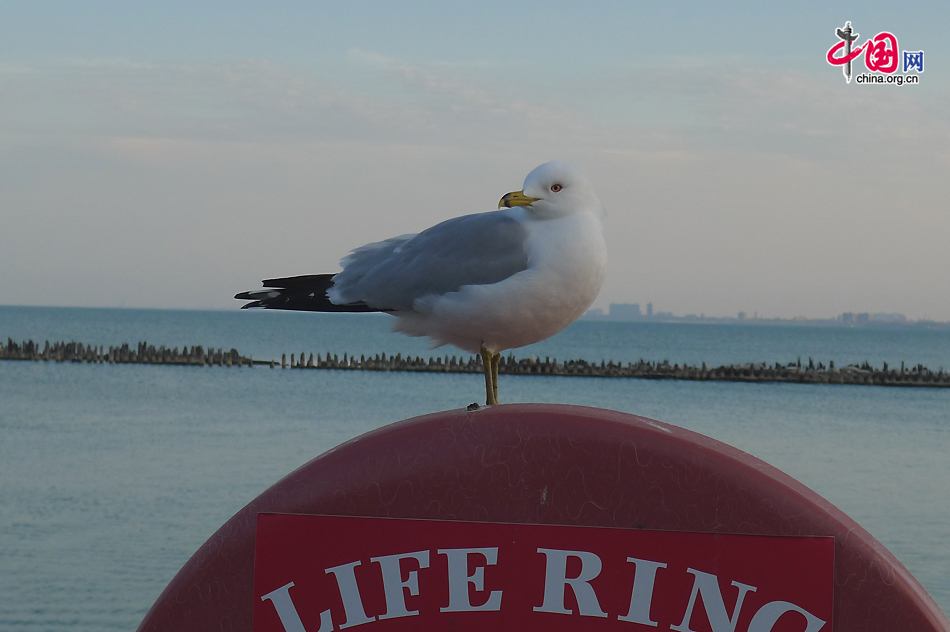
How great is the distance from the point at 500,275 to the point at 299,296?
2.86ft

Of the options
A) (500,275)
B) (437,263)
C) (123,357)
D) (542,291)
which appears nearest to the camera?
(542,291)

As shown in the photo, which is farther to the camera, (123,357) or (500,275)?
(123,357)

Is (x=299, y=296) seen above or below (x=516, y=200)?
below

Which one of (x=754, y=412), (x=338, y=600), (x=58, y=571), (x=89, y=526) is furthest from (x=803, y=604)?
(x=754, y=412)

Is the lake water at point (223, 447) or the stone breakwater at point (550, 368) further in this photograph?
the stone breakwater at point (550, 368)

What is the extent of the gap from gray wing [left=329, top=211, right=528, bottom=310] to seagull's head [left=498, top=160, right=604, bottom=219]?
0.10 meters

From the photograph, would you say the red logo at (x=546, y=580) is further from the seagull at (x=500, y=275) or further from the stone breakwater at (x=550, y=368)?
the stone breakwater at (x=550, y=368)

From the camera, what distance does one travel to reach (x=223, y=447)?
2427 cm

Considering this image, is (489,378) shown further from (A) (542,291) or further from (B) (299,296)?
(B) (299,296)

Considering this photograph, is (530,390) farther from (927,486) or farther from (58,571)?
(58,571)

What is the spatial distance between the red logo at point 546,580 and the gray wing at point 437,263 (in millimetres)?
994

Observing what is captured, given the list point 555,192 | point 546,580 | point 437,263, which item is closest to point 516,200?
point 555,192

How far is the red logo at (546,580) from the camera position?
2156 millimetres

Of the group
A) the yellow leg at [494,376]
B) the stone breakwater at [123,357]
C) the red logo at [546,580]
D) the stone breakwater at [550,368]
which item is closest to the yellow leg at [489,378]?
the yellow leg at [494,376]
